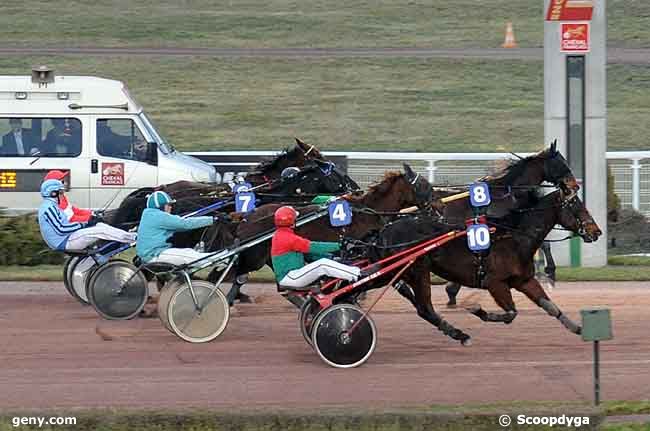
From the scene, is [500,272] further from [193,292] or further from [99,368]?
[99,368]

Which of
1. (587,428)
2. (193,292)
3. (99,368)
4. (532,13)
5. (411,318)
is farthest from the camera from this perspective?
(532,13)

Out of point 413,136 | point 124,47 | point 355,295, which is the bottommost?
point 355,295

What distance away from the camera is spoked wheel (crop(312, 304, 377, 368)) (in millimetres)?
11164

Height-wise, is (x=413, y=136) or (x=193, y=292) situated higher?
(x=413, y=136)

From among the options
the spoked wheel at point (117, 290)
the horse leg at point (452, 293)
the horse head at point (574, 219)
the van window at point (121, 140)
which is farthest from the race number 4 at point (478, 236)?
the van window at point (121, 140)

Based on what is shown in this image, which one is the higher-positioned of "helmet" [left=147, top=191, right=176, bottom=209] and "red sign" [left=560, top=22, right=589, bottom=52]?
"red sign" [left=560, top=22, right=589, bottom=52]

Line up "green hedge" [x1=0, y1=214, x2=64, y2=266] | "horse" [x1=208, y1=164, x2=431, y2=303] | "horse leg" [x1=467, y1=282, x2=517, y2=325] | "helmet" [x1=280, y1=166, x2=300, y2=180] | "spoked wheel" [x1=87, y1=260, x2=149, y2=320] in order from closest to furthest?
"horse leg" [x1=467, y1=282, x2=517, y2=325] → "horse" [x1=208, y1=164, x2=431, y2=303] → "spoked wheel" [x1=87, y1=260, x2=149, y2=320] → "helmet" [x1=280, y1=166, x2=300, y2=180] → "green hedge" [x1=0, y1=214, x2=64, y2=266]

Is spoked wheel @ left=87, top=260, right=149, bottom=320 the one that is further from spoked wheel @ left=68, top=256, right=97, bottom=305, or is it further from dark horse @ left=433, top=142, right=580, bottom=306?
dark horse @ left=433, top=142, right=580, bottom=306

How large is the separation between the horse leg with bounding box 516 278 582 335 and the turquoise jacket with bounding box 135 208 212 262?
3054 mm

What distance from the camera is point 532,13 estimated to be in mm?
43188

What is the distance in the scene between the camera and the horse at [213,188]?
1461cm

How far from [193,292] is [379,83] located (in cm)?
2386

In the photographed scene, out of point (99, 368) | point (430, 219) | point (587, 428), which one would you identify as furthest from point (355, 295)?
point (587, 428)

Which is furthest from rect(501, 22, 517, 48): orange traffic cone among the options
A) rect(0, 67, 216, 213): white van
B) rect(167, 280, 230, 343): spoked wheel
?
rect(167, 280, 230, 343): spoked wheel
